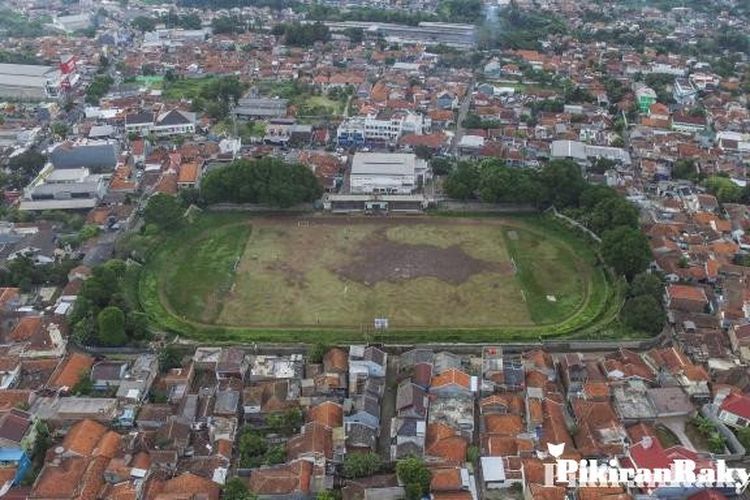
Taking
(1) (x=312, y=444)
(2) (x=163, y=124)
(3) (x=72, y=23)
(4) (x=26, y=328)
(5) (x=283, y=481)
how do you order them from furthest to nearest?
(3) (x=72, y=23)
(2) (x=163, y=124)
(4) (x=26, y=328)
(1) (x=312, y=444)
(5) (x=283, y=481)

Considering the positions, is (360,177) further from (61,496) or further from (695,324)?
(61,496)

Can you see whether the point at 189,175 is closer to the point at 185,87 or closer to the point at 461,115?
the point at 185,87

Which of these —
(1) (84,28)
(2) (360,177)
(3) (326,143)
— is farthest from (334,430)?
(1) (84,28)

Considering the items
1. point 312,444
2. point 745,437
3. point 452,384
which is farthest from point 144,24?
point 745,437

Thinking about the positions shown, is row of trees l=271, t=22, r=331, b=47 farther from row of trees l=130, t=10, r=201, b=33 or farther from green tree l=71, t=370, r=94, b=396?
green tree l=71, t=370, r=94, b=396

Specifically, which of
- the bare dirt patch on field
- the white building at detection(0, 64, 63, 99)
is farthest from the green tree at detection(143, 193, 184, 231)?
the white building at detection(0, 64, 63, 99)

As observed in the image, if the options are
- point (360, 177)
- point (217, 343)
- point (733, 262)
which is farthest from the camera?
point (360, 177)
